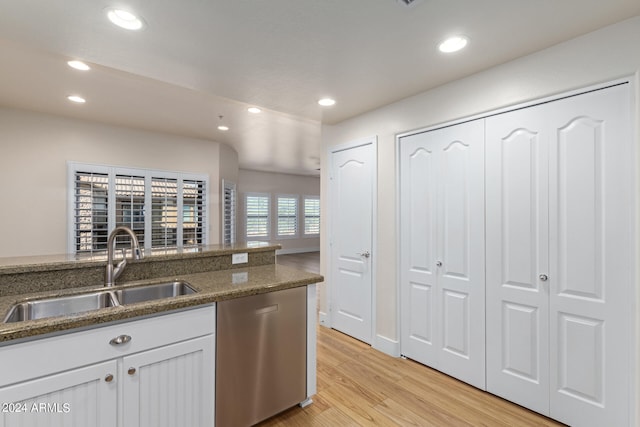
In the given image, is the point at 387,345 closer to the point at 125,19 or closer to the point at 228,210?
the point at 125,19

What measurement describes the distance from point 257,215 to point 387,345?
691cm

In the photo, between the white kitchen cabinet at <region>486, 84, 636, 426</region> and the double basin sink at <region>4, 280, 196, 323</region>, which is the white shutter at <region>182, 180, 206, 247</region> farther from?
the white kitchen cabinet at <region>486, 84, 636, 426</region>

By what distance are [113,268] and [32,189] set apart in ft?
10.4

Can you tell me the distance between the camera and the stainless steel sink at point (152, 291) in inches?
71.8

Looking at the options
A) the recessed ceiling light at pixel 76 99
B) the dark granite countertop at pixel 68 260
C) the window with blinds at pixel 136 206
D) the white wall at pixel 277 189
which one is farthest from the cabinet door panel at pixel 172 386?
the white wall at pixel 277 189

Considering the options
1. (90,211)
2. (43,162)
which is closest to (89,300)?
(90,211)

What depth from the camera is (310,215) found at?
34.8 feet

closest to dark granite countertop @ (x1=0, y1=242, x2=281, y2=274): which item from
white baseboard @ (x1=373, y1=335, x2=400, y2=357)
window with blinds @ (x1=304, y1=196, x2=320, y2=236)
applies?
white baseboard @ (x1=373, y1=335, x2=400, y2=357)

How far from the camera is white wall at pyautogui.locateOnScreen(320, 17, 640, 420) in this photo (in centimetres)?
170

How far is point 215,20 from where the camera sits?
65.1 inches

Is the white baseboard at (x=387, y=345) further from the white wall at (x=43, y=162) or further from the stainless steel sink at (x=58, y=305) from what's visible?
the white wall at (x=43, y=162)

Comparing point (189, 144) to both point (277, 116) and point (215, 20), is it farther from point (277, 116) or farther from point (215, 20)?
point (215, 20)

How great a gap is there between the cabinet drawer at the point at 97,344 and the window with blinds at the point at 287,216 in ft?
26.6

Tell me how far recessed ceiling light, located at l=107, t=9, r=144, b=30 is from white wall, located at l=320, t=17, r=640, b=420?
2098 millimetres
